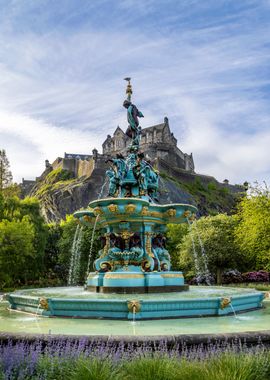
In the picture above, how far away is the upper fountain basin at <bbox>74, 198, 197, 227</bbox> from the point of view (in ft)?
44.6

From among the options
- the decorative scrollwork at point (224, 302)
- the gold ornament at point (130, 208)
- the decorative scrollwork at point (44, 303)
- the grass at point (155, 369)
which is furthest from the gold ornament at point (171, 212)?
the grass at point (155, 369)

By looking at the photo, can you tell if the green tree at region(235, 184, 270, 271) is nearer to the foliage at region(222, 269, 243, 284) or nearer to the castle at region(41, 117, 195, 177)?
the foliage at region(222, 269, 243, 284)

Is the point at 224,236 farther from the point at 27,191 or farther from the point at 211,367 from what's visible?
the point at 27,191

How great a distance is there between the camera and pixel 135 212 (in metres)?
13.9

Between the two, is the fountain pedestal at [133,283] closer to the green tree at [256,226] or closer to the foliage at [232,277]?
the green tree at [256,226]

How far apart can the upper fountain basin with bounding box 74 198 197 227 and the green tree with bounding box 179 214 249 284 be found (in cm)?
2369

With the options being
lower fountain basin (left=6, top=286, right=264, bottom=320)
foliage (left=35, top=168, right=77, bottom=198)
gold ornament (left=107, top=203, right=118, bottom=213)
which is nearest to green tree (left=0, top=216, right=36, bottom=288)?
gold ornament (left=107, top=203, right=118, bottom=213)

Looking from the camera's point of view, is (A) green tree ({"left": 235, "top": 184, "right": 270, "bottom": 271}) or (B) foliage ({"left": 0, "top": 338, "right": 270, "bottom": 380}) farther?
(A) green tree ({"left": 235, "top": 184, "right": 270, "bottom": 271})

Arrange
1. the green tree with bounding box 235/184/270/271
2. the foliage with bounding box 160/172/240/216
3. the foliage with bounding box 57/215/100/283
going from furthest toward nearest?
the foliage with bounding box 160/172/240/216
the foliage with bounding box 57/215/100/283
the green tree with bounding box 235/184/270/271

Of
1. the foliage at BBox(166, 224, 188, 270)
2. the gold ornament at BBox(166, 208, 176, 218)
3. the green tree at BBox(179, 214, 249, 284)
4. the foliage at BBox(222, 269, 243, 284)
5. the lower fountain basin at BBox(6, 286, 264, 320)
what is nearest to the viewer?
the lower fountain basin at BBox(6, 286, 264, 320)

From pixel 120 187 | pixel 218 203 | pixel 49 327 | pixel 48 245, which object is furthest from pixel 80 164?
pixel 49 327

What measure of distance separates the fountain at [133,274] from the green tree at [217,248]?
77.5 feet

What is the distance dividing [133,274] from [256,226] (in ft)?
73.7

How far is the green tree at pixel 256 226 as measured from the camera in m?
33.2
